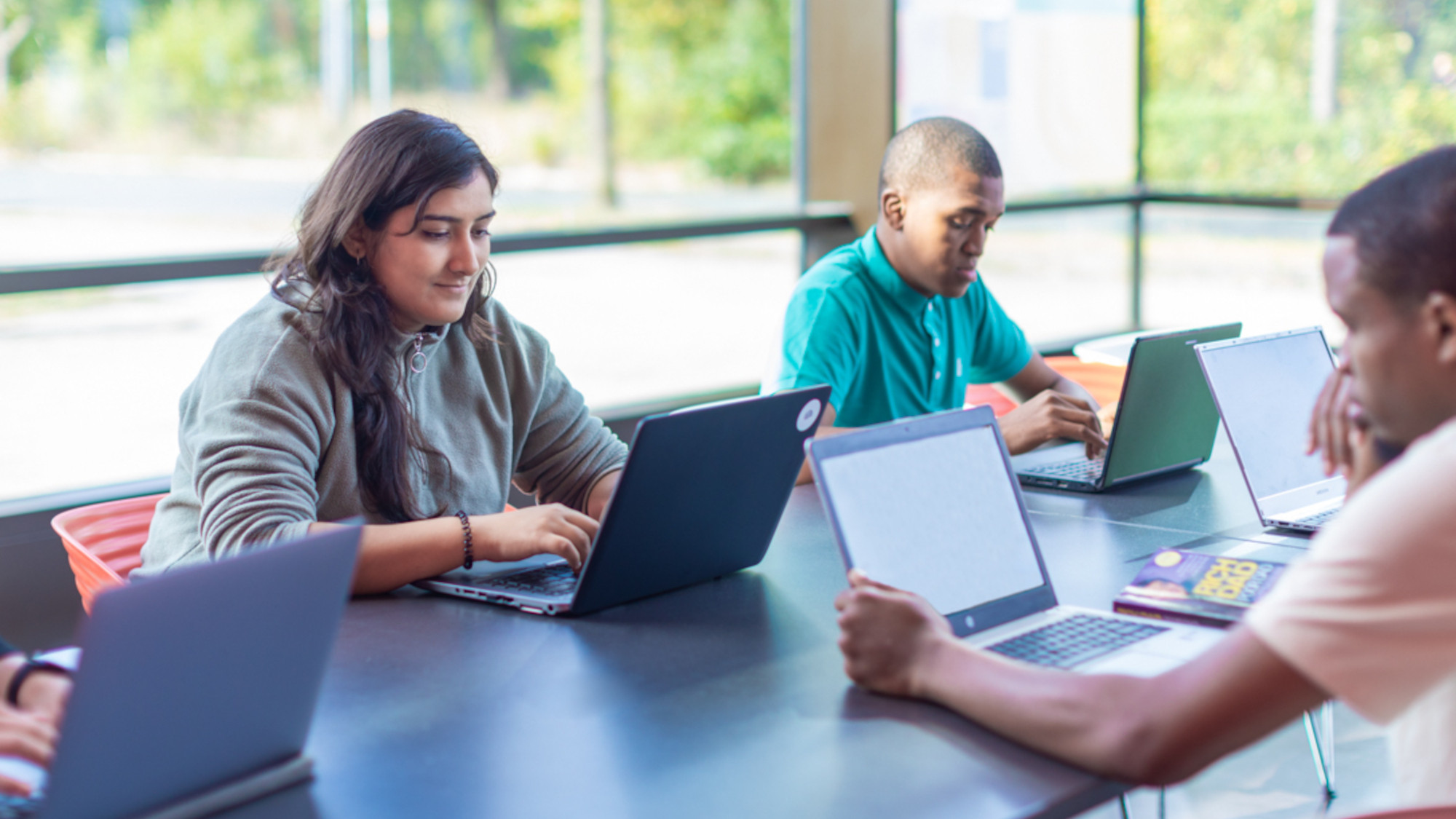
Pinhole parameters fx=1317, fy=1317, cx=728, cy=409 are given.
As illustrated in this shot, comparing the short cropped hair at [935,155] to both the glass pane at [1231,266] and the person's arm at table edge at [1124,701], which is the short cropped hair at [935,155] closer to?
the person's arm at table edge at [1124,701]

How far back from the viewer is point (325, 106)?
15.7ft

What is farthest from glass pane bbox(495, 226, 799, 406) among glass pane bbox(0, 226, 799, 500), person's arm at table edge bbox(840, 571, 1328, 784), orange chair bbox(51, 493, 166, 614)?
person's arm at table edge bbox(840, 571, 1328, 784)

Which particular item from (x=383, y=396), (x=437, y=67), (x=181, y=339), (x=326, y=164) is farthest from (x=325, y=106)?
(x=383, y=396)

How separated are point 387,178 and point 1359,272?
124 cm

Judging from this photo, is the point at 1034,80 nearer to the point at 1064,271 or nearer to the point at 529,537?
the point at 1064,271

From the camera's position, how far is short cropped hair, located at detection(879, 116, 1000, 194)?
2428 mm

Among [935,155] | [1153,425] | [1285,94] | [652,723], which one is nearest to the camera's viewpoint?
[652,723]

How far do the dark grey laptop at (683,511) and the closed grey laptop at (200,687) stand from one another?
44 cm

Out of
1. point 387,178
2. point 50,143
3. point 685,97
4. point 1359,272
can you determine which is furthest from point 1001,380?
point 685,97

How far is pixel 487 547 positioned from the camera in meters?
1.63

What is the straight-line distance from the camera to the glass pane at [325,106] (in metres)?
3.53

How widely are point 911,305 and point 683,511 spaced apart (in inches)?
47.5

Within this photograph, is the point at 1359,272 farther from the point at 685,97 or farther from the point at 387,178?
the point at 685,97

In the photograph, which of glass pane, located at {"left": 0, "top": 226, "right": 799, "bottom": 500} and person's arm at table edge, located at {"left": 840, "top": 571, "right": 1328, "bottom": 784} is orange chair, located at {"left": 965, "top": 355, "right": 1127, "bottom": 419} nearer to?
glass pane, located at {"left": 0, "top": 226, "right": 799, "bottom": 500}
